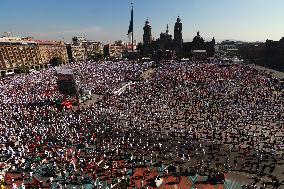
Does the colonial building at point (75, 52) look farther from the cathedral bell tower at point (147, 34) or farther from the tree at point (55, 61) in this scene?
the cathedral bell tower at point (147, 34)

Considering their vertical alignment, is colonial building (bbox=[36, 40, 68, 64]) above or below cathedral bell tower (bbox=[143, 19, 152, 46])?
below

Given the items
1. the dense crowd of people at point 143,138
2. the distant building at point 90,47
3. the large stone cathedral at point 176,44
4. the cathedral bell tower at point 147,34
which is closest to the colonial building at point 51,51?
the distant building at point 90,47

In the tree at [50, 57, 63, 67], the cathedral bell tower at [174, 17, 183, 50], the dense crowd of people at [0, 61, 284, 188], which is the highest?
the cathedral bell tower at [174, 17, 183, 50]

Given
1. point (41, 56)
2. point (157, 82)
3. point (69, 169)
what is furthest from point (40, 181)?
point (41, 56)

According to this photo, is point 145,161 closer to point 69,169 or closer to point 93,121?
point 69,169

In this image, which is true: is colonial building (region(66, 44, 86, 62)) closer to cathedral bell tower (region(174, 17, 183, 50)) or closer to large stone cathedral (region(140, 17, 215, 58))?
large stone cathedral (region(140, 17, 215, 58))

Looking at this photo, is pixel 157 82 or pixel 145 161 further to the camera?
pixel 157 82

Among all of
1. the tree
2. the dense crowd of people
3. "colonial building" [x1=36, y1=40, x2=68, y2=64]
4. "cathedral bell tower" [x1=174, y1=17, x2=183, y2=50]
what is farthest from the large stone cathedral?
the dense crowd of people
